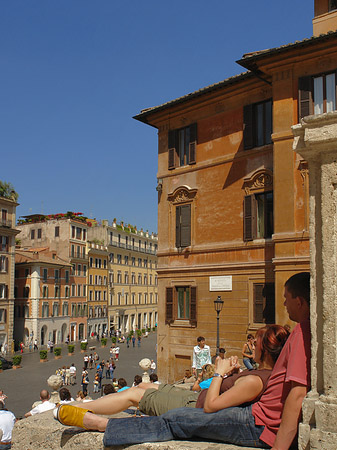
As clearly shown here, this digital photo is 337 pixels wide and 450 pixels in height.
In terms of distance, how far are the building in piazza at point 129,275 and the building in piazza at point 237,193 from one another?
5716cm

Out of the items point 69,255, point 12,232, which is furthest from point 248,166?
point 69,255

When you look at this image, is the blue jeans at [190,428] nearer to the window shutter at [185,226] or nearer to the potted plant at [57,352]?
the window shutter at [185,226]

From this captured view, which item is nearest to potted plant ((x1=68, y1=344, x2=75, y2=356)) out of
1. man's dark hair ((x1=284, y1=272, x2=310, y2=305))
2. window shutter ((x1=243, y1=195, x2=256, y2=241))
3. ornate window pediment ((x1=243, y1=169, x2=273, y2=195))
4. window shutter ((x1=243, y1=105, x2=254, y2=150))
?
window shutter ((x1=243, y1=195, x2=256, y2=241))

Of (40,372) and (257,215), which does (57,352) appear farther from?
(257,215)

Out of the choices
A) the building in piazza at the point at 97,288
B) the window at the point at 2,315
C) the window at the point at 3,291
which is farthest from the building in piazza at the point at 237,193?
the building in piazza at the point at 97,288

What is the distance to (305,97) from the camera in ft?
53.7

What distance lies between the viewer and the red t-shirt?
12.4 ft

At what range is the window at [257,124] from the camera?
1864cm

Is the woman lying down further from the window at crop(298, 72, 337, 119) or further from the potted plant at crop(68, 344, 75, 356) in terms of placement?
the potted plant at crop(68, 344, 75, 356)

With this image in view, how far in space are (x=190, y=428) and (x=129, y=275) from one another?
268 ft

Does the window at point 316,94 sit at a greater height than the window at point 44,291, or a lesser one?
greater

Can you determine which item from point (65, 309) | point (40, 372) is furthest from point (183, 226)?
point (65, 309)

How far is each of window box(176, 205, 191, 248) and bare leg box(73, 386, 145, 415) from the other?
15650 millimetres

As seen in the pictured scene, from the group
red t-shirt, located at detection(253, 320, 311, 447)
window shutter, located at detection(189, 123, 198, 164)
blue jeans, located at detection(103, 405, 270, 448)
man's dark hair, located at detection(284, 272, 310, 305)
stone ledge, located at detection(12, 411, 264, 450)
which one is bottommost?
stone ledge, located at detection(12, 411, 264, 450)
